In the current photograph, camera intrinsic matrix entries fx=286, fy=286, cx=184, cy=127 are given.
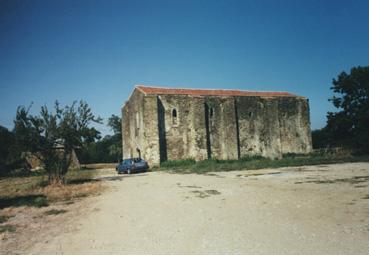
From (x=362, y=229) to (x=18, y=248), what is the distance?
21.6 feet

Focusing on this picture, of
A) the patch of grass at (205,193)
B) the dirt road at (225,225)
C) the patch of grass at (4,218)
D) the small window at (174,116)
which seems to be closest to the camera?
the dirt road at (225,225)

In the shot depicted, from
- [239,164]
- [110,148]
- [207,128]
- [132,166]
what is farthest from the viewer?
[110,148]

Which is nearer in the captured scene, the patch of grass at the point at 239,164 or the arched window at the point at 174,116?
the patch of grass at the point at 239,164

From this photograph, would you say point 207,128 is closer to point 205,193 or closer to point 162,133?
point 162,133

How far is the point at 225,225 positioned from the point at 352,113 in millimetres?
31976

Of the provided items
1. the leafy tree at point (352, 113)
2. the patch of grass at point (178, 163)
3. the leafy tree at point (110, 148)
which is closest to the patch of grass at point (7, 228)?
the patch of grass at point (178, 163)

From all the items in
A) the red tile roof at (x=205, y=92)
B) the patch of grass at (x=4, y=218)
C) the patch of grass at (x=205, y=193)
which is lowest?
the patch of grass at (x=4, y=218)

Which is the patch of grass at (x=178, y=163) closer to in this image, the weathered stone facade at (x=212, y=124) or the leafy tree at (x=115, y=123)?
the weathered stone facade at (x=212, y=124)

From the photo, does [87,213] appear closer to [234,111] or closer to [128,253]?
[128,253]

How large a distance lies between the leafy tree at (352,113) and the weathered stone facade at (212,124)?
3331 millimetres

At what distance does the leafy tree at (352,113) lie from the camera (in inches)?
1214

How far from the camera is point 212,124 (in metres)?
31.2

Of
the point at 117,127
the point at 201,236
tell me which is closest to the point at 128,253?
the point at 201,236

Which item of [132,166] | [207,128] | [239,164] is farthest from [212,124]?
[132,166]
